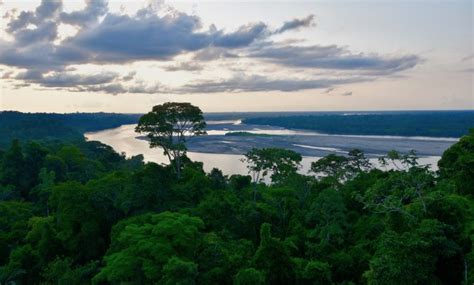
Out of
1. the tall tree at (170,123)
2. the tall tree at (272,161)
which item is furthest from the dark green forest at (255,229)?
the tall tree at (170,123)

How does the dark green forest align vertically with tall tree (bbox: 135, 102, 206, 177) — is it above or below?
below

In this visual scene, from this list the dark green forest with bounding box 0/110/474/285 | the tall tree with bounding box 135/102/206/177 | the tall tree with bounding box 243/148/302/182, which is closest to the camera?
the dark green forest with bounding box 0/110/474/285

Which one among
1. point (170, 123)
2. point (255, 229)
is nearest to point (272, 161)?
point (170, 123)

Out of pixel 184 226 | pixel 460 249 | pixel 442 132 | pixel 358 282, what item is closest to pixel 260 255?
pixel 184 226

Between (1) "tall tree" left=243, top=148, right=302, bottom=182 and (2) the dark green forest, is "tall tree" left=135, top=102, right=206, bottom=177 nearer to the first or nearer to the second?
(2) the dark green forest

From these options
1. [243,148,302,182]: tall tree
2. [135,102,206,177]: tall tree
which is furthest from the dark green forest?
[135,102,206,177]: tall tree

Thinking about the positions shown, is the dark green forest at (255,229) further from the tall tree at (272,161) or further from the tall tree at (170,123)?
the tall tree at (170,123)

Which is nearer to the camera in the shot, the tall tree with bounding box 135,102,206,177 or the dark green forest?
the dark green forest

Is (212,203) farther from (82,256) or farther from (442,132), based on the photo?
(442,132)
